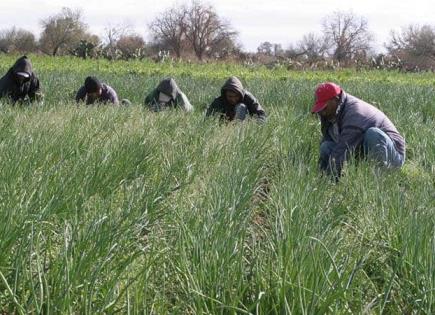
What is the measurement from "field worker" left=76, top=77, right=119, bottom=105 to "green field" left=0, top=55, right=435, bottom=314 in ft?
6.86

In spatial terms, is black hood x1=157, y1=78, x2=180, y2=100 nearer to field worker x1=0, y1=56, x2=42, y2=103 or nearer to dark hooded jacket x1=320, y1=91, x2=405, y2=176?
field worker x1=0, y1=56, x2=42, y2=103

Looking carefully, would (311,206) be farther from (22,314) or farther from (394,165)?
(394,165)

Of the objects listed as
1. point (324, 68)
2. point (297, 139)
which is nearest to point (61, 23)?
point (324, 68)

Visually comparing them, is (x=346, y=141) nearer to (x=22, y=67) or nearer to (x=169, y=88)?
(x=169, y=88)

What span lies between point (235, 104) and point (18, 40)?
4565 cm

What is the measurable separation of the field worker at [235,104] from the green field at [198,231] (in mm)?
1576

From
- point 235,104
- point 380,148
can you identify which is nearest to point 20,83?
point 235,104

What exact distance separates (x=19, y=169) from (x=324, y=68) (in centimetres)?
1725

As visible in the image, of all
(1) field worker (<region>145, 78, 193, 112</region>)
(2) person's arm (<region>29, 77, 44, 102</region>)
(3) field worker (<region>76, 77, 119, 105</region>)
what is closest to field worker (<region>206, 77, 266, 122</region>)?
(1) field worker (<region>145, 78, 193, 112</region>)

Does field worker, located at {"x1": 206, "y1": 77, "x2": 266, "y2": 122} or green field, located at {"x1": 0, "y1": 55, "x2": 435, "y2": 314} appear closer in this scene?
green field, located at {"x1": 0, "y1": 55, "x2": 435, "y2": 314}

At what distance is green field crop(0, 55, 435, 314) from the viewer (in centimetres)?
146

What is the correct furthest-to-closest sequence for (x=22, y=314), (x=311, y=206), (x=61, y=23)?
1. (x=61, y=23)
2. (x=311, y=206)
3. (x=22, y=314)

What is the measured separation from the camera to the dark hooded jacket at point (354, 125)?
11.8 ft

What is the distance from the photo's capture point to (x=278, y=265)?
158 centimetres
